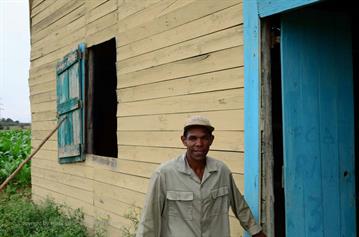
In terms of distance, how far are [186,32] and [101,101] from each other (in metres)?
3.37

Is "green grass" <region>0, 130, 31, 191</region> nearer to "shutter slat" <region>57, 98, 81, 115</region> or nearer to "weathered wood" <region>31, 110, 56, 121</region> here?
"weathered wood" <region>31, 110, 56, 121</region>

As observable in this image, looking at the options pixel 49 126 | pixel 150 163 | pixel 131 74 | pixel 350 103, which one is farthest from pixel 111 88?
pixel 350 103

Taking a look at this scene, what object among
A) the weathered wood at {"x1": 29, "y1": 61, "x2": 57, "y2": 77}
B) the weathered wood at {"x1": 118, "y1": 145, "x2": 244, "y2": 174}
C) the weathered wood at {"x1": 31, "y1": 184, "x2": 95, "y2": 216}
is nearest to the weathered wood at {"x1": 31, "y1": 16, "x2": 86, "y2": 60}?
the weathered wood at {"x1": 29, "y1": 61, "x2": 57, "y2": 77}

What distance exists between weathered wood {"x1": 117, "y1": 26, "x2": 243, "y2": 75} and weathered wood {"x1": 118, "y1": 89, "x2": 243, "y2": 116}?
1.16ft

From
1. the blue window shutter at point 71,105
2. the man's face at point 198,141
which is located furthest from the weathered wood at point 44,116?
the man's face at point 198,141

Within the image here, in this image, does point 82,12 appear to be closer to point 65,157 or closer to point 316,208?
point 65,157

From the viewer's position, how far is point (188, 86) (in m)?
4.20

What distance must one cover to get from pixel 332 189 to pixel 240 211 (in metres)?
0.71

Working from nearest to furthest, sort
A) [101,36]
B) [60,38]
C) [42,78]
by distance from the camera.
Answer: [101,36] < [60,38] < [42,78]

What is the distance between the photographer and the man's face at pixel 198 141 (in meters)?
2.87

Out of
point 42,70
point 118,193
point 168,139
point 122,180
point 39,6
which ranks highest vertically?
point 39,6

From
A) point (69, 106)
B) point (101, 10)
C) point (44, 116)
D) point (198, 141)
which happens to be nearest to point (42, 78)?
point (44, 116)

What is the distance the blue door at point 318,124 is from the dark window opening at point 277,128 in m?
0.17

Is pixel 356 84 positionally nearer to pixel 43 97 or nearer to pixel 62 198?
pixel 62 198
